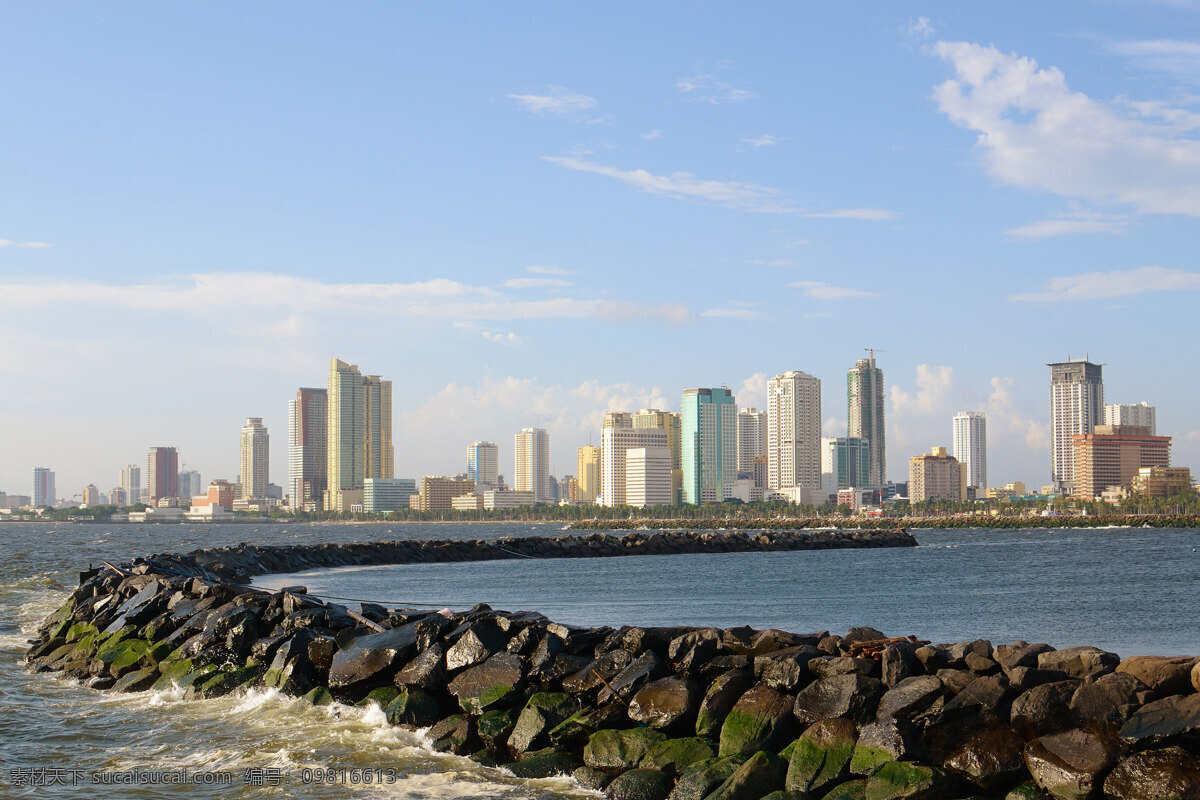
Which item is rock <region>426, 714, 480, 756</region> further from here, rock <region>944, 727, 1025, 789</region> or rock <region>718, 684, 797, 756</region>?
rock <region>944, 727, 1025, 789</region>

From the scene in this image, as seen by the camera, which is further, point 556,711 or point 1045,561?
point 1045,561

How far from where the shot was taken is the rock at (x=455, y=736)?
11.3 m

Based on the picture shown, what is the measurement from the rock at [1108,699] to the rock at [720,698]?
3153mm

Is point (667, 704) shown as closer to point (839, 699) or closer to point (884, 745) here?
point (839, 699)

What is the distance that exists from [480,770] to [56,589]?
92.6 feet

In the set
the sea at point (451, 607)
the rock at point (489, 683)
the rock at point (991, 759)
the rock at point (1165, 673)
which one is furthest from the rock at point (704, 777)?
the rock at point (1165, 673)

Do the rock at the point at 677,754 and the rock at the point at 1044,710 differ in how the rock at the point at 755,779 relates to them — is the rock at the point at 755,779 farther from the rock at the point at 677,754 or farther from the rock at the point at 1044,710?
the rock at the point at 1044,710

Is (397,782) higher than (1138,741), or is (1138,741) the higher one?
(1138,741)

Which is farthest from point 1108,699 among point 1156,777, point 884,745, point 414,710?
point 414,710

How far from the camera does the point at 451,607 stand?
2561 centimetres

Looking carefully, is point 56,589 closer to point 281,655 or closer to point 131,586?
point 131,586

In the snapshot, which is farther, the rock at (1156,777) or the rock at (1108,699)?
the rock at (1108,699)

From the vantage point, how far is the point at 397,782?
10.1 metres

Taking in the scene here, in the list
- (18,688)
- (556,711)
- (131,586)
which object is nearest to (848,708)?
(556,711)
